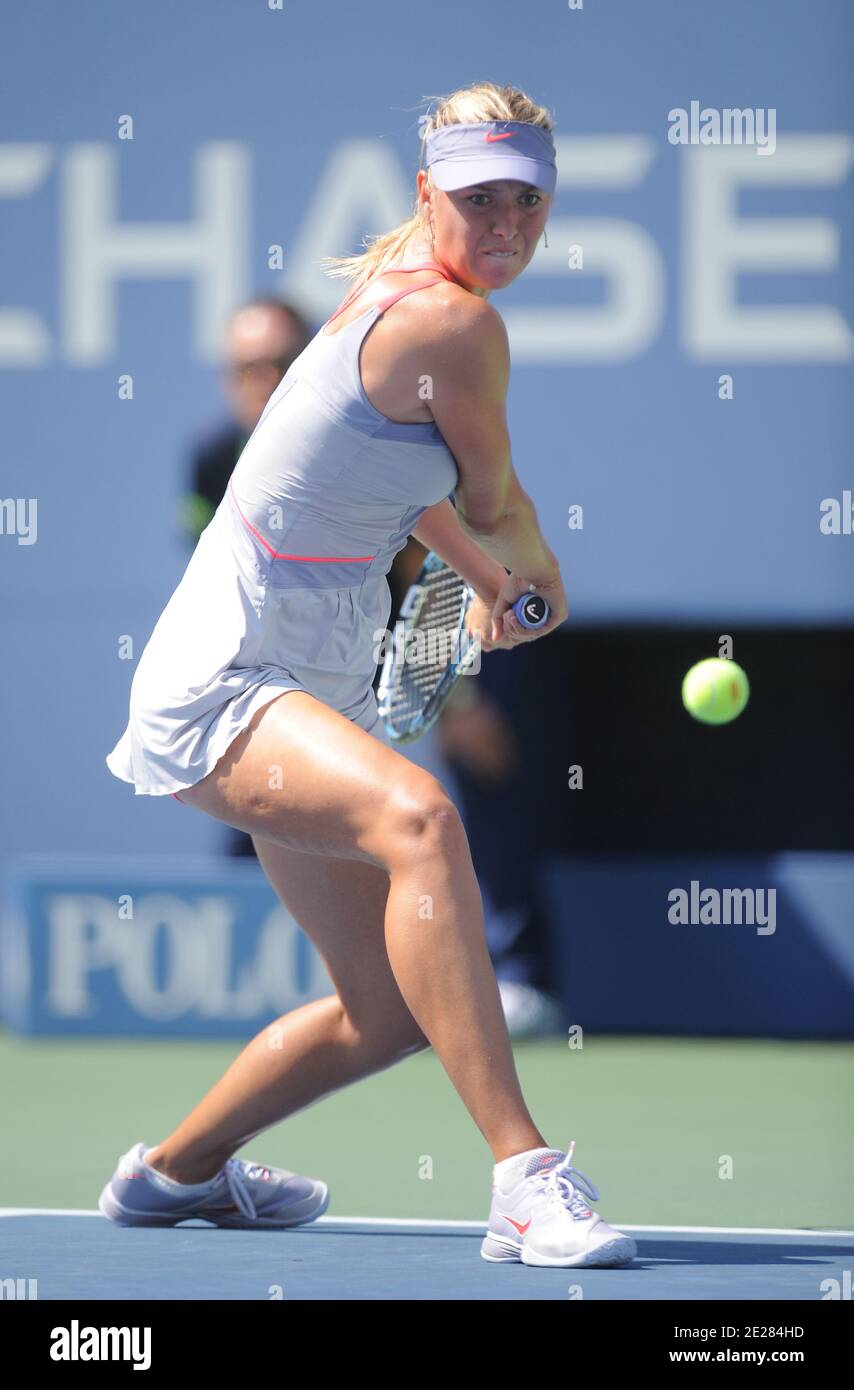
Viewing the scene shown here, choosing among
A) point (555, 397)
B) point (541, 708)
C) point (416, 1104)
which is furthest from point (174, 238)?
point (416, 1104)

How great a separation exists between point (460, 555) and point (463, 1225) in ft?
3.32

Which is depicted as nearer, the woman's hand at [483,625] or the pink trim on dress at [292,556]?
the pink trim on dress at [292,556]

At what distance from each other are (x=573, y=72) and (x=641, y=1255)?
14.1ft

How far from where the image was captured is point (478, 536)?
9.80 feet

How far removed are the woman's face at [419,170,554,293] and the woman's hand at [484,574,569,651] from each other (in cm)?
41

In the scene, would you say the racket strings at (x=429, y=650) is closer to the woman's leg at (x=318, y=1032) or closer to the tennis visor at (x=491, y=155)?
the woman's leg at (x=318, y=1032)

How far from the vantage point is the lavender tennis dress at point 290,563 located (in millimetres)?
2889

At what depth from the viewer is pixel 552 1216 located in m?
2.75

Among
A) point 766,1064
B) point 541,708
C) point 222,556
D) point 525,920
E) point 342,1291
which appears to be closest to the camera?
point 342,1291

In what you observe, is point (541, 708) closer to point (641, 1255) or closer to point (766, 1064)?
point (766, 1064)

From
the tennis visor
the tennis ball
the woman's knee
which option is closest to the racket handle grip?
the woman's knee
